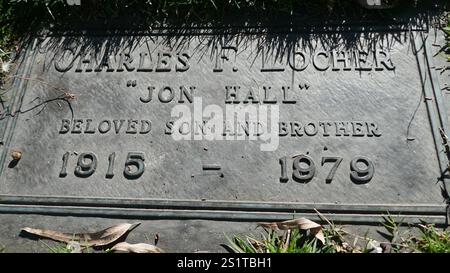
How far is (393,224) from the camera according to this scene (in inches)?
97.9

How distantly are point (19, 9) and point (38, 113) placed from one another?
981mm

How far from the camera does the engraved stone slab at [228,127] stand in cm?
262

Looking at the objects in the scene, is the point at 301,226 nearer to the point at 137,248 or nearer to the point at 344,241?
the point at 344,241

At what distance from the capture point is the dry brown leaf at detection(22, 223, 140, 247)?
8.36ft

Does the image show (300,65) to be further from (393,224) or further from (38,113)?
(38,113)

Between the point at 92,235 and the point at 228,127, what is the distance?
1073 millimetres

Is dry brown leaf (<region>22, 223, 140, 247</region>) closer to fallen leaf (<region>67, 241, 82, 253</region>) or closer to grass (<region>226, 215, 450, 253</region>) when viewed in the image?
fallen leaf (<region>67, 241, 82, 253</region>)

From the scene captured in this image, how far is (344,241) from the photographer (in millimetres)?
2488

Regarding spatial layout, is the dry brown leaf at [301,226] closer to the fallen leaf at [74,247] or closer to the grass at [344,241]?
the grass at [344,241]

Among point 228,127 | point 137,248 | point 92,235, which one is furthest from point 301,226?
point 92,235

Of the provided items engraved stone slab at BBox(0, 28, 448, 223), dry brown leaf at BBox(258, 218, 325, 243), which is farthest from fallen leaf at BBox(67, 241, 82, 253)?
dry brown leaf at BBox(258, 218, 325, 243)

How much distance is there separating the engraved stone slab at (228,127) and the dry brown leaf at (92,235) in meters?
0.10

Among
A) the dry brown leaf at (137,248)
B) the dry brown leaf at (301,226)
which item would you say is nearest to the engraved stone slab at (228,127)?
the dry brown leaf at (301,226)

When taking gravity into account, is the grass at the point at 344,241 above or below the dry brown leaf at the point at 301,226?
below
